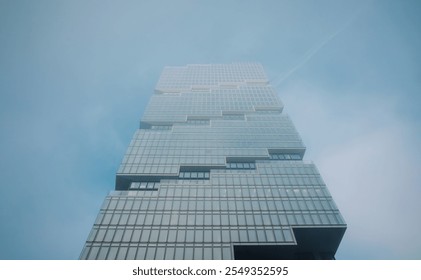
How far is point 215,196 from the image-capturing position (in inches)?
1743

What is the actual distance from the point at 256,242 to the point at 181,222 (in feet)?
34.8

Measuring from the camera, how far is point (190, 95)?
86.3m

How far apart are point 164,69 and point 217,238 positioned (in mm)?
84947

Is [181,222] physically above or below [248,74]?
below

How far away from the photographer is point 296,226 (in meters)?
39.1

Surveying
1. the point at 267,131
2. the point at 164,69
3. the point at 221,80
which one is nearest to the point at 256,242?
the point at 267,131

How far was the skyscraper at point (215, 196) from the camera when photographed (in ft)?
119

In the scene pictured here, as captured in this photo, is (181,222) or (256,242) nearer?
(256,242)

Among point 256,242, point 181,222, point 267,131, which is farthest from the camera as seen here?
point 267,131

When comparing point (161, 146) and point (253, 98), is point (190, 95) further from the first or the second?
point (161, 146)

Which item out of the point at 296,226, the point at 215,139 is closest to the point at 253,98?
the point at 215,139

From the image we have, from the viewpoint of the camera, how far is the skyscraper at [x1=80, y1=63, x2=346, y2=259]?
36.4 m

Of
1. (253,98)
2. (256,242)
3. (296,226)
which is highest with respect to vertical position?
(253,98)
